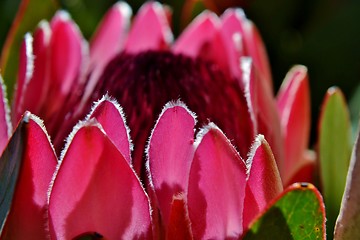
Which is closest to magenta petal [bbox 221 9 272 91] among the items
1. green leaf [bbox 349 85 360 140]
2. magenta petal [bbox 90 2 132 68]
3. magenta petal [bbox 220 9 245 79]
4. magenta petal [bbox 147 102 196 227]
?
magenta petal [bbox 220 9 245 79]

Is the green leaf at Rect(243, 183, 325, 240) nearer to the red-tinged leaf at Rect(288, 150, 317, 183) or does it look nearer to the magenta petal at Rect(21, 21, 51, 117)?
the red-tinged leaf at Rect(288, 150, 317, 183)

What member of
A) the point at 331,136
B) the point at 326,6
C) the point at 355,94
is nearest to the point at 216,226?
the point at 331,136

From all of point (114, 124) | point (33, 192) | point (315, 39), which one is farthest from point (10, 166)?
point (315, 39)

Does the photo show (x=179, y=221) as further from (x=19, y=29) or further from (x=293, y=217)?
(x=19, y=29)

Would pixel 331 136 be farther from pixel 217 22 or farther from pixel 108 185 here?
pixel 108 185

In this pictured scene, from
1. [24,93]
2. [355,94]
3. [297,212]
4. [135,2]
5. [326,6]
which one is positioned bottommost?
[297,212]
